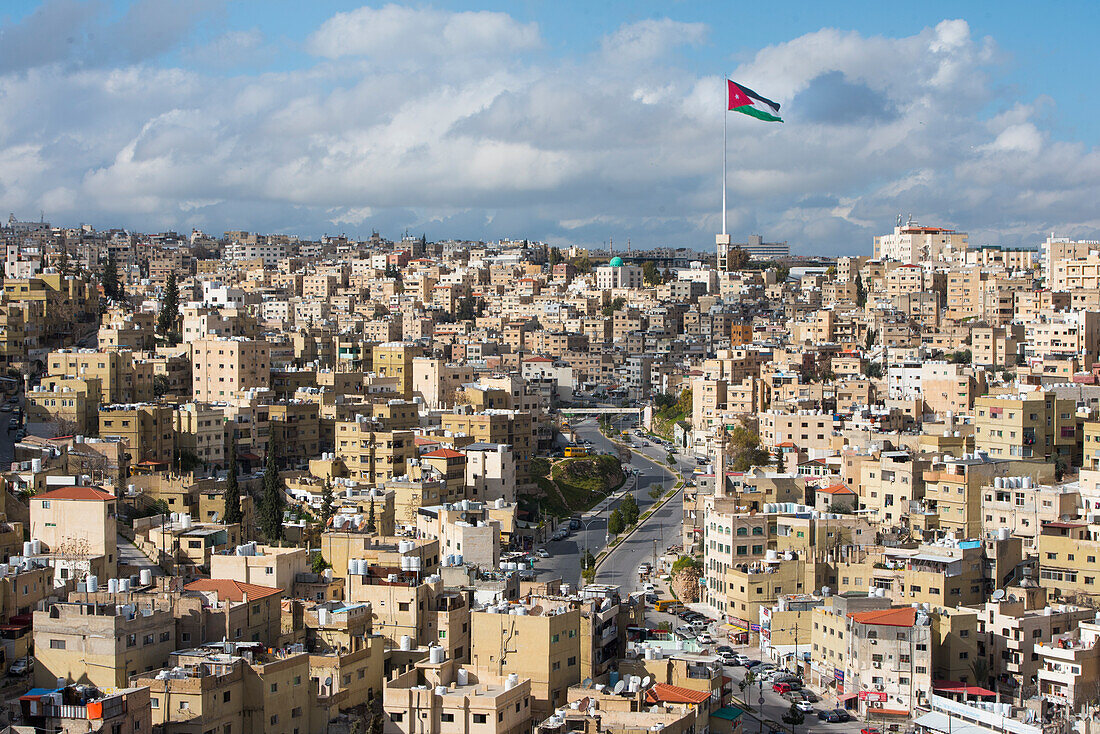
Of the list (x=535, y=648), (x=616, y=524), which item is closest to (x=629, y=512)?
(x=616, y=524)

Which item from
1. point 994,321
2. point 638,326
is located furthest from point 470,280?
point 994,321

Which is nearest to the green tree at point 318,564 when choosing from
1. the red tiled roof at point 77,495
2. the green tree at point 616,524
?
the red tiled roof at point 77,495

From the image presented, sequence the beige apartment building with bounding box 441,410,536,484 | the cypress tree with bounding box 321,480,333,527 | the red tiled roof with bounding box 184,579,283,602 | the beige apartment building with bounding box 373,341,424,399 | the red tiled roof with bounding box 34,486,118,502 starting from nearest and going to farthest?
the red tiled roof with bounding box 184,579,283,602, the red tiled roof with bounding box 34,486,118,502, the cypress tree with bounding box 321,480,333,527, the beige apartment building with bounding box 441,410,536,484, the beige apartment building with bounding box 373,341,424,399

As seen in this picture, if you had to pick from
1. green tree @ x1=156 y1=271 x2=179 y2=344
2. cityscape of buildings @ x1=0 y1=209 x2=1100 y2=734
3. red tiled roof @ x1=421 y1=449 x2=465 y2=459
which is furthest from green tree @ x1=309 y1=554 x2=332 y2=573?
green tree @ x1=156 y1=271 x2=179 y2=344

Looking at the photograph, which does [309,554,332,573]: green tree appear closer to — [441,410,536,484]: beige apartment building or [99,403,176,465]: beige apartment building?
[99,403,176,465]: beige apartment building

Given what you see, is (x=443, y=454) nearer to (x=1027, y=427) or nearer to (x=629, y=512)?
(x=629, y=512)

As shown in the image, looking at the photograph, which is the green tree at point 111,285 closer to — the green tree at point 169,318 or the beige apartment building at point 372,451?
the green tree at point 169,318

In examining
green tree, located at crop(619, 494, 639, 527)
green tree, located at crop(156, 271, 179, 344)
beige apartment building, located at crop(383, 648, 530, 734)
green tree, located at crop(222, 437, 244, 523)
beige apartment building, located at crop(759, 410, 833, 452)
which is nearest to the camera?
beige apartment building, located at crop(383, 648, 530, 734)

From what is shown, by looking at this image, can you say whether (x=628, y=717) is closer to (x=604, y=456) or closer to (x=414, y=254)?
(x=604, y=456)
